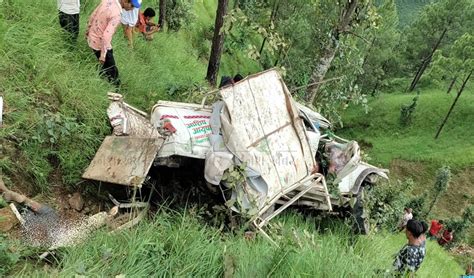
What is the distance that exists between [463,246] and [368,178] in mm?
18341

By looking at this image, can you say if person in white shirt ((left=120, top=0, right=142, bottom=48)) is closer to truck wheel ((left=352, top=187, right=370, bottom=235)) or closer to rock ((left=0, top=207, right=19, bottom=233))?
rock ((left=0, top=207, right=19, bottom=233))

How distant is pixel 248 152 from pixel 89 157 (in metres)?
1.99

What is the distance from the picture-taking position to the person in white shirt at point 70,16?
6.73m

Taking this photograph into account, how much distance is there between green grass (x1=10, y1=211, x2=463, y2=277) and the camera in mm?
3781

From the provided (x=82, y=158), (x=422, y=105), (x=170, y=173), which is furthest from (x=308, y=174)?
(x=422, y=105)

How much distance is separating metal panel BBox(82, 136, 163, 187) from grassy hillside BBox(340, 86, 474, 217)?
24916 mm

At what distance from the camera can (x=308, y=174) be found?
579 centimetres

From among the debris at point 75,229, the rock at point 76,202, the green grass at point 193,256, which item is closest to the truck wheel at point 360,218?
the green grass at point 193,256

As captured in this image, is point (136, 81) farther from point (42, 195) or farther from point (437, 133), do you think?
point (437, 133)

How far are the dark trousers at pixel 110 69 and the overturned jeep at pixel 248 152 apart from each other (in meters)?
0.87

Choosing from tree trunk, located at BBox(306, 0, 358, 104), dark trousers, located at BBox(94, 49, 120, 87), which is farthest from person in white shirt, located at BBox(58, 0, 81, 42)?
tree trunk, located at BBox(306, 0, 358, 104)

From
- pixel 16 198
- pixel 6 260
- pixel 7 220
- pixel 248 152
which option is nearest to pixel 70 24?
pixel 16 198

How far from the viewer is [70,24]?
275 inches

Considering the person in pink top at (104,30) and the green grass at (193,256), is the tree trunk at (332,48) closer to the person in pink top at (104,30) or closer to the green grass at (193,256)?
the person in pink top at (104,30)
